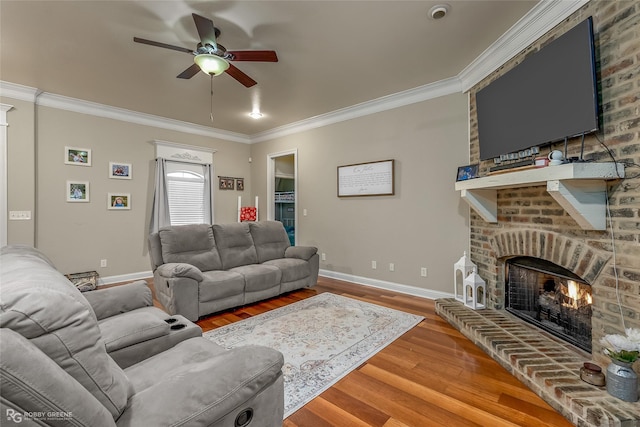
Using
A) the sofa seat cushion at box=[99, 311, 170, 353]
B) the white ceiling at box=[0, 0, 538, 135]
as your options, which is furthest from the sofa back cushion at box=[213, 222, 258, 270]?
the sofa seat cushion at box=[99, 311, 170, 353]

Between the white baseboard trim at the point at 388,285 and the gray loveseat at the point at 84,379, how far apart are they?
3.07 m

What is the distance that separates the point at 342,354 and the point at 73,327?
1993 millimetres

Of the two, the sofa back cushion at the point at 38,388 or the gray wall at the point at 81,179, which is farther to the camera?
the gray wall at the point at 81,179

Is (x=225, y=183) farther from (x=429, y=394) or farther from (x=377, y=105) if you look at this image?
(x=429, y=394)

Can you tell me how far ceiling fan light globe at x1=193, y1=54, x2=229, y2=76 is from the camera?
2455 mm

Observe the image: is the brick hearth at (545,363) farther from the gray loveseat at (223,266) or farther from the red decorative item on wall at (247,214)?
the red decorative item on wall at (247,214)

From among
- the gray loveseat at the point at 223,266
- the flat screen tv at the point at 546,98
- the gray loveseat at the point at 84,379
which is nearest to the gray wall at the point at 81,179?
the gray loveseat at the point at 223,266

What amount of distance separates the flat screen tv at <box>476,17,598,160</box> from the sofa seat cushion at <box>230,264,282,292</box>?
9.21ft

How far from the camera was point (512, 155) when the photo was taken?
105 inches

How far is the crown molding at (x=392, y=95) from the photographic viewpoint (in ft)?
7.56

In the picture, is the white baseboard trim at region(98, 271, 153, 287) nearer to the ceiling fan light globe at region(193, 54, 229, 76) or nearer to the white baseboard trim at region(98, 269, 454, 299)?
the white baseboard trim at region(98, 269, 454, 299)

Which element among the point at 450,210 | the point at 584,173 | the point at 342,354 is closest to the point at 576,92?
the point at 584,173

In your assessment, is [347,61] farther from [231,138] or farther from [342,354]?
[231,138]

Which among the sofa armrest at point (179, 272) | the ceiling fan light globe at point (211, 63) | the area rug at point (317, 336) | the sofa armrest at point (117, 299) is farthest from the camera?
the sofa armrest at point (179, 272)
